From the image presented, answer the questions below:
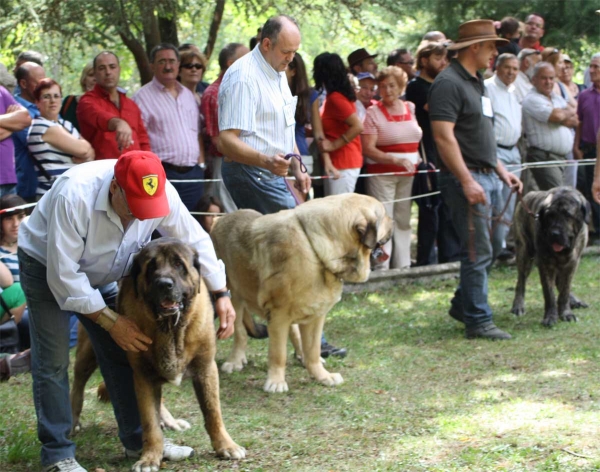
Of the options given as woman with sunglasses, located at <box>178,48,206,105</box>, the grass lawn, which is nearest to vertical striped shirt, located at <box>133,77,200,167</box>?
woman with sunglasses, located at <box>178,48,206,105</box>

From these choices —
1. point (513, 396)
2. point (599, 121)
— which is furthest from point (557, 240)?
point (599, 121)

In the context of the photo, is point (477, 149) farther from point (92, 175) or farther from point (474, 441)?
point (92, 175)

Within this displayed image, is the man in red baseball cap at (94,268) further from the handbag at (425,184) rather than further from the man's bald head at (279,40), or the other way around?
the handbag at (425,184)

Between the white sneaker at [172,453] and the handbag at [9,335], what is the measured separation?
96.1 inches

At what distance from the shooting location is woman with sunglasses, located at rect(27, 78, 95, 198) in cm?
727

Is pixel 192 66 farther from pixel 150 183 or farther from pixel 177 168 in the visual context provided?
pixel 150 183

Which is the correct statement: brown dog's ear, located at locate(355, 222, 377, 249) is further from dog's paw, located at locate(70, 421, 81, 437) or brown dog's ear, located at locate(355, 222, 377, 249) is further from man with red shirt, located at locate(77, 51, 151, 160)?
man with red shirt, located at locate(77, 51, 151, 160)

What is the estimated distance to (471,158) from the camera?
7102 millimetres

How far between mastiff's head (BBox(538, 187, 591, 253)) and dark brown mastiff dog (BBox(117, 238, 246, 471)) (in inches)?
168

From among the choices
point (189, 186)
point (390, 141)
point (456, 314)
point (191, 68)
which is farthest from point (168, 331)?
point (390, 141)

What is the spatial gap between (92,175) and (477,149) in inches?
156

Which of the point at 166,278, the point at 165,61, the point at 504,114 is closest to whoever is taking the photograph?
the point at 166,278

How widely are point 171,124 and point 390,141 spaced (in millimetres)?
2517

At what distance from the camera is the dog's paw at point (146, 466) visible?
4258 millimetres
